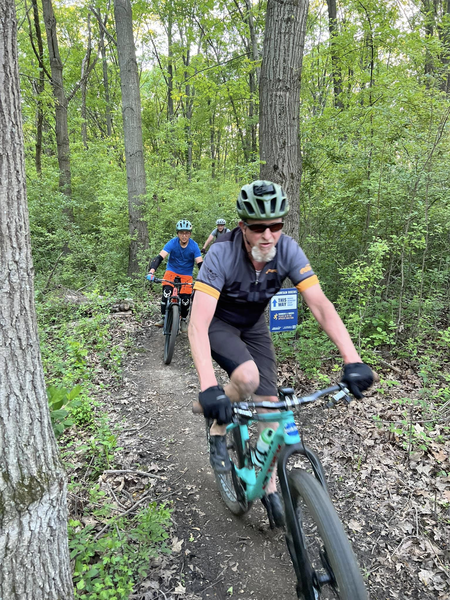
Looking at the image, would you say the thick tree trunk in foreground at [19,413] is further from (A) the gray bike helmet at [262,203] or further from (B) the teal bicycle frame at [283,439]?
(A) the gray bike helmet at [262,203]

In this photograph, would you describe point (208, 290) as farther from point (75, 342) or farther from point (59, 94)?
point (59, 94)

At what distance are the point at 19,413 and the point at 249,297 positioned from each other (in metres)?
1.74

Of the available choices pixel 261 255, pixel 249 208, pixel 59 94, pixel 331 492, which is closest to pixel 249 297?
pixel 261 255

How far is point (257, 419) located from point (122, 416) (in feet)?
10.8

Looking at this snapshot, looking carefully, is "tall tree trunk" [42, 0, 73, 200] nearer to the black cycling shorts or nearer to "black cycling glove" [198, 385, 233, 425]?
the black cycling shorts

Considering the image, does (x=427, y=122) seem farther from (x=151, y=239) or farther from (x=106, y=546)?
(x=151, y=239)

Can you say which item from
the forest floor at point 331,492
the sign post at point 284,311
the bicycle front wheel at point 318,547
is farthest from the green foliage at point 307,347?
the bicycle front wheel at point 318,547

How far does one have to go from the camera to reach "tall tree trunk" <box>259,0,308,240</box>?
15.8 ft

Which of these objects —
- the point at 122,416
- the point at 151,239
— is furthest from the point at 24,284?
the point at 151,239

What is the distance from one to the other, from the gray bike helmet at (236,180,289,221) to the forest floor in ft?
8.66

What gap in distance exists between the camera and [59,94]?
11.9 m

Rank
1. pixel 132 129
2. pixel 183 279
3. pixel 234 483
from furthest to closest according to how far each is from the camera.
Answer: pixel 132 129
pixel 183 279
pixel 234 483

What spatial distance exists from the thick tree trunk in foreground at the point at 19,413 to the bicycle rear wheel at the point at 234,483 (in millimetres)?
1364

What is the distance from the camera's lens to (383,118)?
5793 mm
